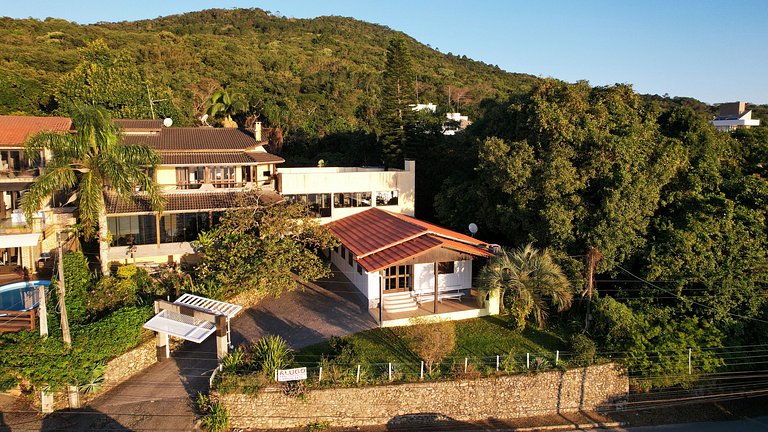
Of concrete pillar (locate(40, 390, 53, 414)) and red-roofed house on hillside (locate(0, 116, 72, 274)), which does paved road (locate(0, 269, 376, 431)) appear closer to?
concrete pillar (locate(40, 390, 53, 414))

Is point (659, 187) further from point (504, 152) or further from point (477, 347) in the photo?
point (477, 347)

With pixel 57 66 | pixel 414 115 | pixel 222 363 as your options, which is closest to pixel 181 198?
pixel 222 363

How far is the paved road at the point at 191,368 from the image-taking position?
12.3 metres

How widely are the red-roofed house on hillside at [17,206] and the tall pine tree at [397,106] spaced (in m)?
16.0

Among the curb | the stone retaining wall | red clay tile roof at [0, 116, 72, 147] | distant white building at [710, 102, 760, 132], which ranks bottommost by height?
the curb

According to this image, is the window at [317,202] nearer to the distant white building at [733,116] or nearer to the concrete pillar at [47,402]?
the concrete pillar at [47,402]

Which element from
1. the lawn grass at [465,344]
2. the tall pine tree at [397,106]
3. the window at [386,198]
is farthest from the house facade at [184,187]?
the tall pine tree at [397,106]

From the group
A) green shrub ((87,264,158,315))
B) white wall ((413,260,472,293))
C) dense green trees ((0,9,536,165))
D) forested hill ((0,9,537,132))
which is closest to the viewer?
green shrub ((87,264,158,315))

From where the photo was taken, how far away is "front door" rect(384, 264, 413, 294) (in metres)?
17.6

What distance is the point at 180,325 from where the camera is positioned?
559 inches

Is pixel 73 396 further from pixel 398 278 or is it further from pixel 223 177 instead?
pixel 223 177

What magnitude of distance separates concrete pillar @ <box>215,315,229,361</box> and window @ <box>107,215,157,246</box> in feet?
24.6

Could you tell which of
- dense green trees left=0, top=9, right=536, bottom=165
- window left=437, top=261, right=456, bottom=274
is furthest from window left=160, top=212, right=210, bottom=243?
dense green trees left=0, top=9, right=536, bottom=165

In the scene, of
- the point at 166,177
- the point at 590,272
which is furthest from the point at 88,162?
the point at 590,272
